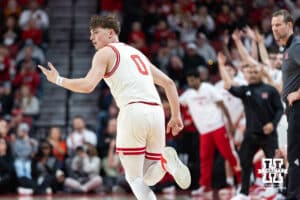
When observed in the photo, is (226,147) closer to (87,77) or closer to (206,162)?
(206,162)

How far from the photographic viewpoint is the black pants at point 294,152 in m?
8.00

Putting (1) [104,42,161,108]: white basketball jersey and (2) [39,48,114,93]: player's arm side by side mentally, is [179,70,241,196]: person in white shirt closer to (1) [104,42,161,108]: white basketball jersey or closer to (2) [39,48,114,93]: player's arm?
(1) [104,42,161,108]: white basketball jersey

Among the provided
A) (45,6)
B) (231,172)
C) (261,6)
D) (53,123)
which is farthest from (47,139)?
(261,6)

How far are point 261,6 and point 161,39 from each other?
306cm

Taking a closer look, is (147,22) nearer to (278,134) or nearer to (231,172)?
(231,172)

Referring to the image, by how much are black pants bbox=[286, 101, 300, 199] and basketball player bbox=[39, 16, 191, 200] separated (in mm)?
1332

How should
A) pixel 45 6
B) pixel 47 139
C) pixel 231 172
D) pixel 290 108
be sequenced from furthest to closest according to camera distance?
pixel 45 6 < pixel 47 139 < pixel 231 172 < pixel 290 108

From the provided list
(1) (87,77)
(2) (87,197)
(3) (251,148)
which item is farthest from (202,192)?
(1) (87,77)

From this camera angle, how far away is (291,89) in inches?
322

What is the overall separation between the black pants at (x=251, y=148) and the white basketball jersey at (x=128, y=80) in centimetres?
379

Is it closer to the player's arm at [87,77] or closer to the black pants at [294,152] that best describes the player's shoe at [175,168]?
the black pants at [294,152]

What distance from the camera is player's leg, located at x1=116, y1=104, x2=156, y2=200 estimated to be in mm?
7496

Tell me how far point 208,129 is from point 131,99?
20.3 feet

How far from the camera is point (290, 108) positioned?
8.14m
